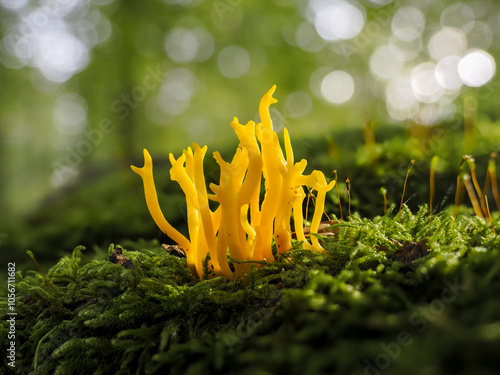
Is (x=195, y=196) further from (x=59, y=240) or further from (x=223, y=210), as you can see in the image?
(x=59, y=240)

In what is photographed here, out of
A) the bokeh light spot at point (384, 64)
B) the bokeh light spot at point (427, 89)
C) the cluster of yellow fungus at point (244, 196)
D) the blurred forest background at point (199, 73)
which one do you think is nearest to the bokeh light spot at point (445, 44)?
the blurred forest background at point (199, 73)

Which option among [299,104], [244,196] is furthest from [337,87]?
[244,196]

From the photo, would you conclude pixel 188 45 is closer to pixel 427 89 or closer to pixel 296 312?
pixel 427 89

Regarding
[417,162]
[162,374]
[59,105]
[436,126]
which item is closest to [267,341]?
[162,374]

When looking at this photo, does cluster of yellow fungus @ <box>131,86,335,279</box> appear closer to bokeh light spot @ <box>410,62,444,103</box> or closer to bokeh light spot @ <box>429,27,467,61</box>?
bokeh light spot @ <box>410,62,444,103</box>

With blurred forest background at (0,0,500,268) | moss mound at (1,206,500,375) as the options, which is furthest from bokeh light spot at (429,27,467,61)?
moss mound at (1,206,500,375)

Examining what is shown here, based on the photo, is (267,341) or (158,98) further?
(158,98)
